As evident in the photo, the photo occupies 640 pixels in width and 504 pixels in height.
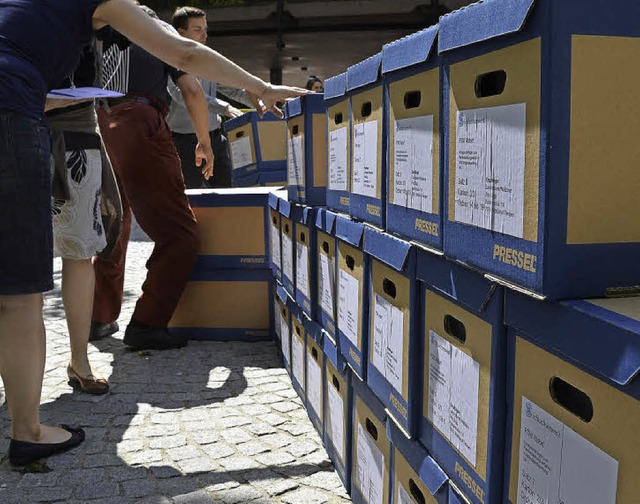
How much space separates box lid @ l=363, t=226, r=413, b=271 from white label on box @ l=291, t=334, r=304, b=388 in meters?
1.24

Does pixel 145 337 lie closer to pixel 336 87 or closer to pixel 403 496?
pixel 336 87

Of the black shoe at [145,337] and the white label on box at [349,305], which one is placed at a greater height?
the white label on box at [349,305]

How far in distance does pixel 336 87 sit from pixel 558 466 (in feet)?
5.06

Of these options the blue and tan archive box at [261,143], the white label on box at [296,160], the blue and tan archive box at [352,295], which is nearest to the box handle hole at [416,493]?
the blue and tan archive box at [352,295]

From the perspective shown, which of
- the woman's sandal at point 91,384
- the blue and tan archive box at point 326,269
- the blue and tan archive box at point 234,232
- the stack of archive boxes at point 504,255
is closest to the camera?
the stack of archive boxes at point 504,255

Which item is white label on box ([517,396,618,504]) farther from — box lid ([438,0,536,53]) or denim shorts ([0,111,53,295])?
denim shorts ([0,111,53,295])

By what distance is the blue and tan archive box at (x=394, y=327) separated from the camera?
64.1 inches

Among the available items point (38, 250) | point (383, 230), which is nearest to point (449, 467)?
point (383, 230)

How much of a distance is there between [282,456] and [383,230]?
114 centimetres

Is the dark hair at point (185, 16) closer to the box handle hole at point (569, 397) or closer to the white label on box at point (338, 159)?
the white label on box at point (338, 159)

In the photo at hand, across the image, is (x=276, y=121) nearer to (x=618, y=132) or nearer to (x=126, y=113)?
(x=126, y=113)

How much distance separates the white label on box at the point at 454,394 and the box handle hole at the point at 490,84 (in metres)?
0.51

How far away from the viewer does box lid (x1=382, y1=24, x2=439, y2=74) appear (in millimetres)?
1482

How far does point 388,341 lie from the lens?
1.82m
